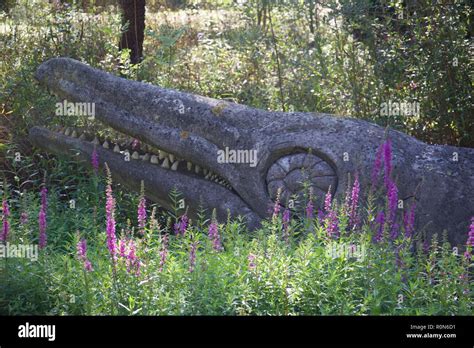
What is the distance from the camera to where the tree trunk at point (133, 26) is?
1184cm

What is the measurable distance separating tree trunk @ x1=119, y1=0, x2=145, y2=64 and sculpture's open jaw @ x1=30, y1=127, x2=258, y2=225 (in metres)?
4.90

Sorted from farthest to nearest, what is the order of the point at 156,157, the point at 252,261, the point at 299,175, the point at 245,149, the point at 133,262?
the point at 156,157
the point at 245,149
the point at 299,175
the point at 252,261
the point at 133,262

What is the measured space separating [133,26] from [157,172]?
553 cm

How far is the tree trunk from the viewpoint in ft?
38.9

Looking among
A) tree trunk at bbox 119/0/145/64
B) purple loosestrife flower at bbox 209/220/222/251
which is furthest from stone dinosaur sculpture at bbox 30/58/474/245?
tree trunk at bbox 119/0/145/64

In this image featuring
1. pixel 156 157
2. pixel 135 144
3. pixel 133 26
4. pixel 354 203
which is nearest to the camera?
pixel 354 203

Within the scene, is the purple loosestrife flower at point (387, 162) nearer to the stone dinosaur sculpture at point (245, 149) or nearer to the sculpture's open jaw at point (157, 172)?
the stone dinosaur sculpture at point (245, 149)

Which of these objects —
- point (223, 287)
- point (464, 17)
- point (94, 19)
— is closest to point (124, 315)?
point (223, 287)

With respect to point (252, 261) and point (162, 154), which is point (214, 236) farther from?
point (162, 154)

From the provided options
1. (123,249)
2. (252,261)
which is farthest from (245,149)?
(123,249)

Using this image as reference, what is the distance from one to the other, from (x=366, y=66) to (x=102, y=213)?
3.91 meters

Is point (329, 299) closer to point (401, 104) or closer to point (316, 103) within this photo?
point (401, 104)

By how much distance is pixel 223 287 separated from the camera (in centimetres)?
452

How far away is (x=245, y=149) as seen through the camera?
670 centimetres
